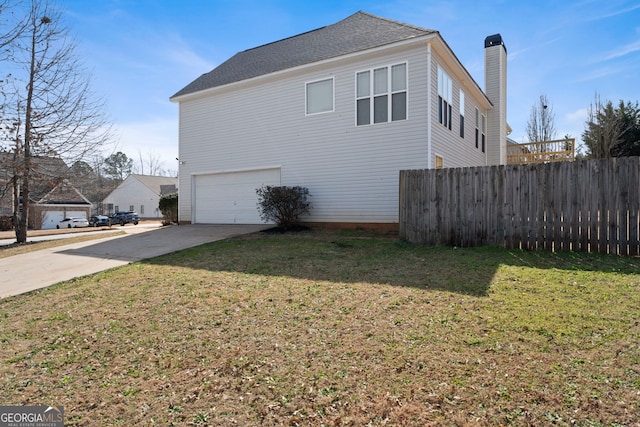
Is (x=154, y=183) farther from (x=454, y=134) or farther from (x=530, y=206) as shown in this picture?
(x=530, y=206)

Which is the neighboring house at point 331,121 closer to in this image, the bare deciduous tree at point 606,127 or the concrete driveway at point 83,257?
the concrete driveway at point 83,257

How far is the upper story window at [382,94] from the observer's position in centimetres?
1082

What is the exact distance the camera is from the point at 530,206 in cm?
→ 731

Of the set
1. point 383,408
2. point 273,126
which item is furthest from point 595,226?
point 273,126

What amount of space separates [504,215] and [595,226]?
5.06 feet

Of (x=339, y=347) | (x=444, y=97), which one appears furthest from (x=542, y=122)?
(x=339, y=347)

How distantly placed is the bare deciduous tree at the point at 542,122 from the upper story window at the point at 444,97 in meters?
14.5

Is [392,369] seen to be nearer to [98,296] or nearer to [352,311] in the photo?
[352,311]

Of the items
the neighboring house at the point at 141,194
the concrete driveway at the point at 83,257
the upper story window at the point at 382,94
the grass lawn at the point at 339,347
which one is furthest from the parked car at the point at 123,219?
the grass lawn at the point at 339,347

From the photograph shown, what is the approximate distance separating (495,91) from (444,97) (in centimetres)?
757

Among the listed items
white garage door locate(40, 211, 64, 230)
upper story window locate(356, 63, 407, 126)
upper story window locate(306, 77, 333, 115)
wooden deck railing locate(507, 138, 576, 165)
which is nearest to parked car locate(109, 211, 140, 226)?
white garage door locate(40, 211, 64, 230)

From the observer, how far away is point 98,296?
526cm

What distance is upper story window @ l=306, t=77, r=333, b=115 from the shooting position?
12.0 m

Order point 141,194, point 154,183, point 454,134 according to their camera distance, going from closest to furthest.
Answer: point 454,134
point 141,194
point 154,183
